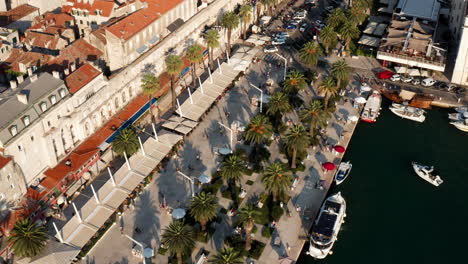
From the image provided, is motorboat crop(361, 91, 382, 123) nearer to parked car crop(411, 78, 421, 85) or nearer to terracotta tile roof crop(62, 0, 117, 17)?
parked car crop(411, 78, 421, 85)

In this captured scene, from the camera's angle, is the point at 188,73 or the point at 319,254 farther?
the point at 188,73

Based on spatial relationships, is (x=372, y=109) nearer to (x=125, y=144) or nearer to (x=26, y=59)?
(x=125, y=144)

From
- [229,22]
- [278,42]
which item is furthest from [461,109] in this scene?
[229,22]

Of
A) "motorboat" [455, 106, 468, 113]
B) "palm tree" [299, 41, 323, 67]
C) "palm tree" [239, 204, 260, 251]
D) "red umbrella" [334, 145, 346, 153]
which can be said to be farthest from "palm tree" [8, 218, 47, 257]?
"motorboat" [455, 106, 468, 113]

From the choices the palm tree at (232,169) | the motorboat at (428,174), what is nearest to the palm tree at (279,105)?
the palm tree at (232,169)

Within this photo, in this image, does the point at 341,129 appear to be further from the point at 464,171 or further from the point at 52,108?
the point at 52,108

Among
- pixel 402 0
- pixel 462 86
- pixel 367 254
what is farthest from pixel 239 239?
pixel 402 0
